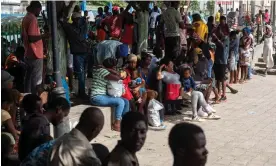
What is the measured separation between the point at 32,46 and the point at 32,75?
45 centimetres

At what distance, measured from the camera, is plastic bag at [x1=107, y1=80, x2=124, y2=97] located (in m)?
7.05

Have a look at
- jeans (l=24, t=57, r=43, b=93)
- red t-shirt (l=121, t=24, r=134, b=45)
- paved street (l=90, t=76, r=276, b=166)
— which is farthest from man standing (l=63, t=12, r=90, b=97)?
red t-shirt (l=121, t=24, r=134, b=45)

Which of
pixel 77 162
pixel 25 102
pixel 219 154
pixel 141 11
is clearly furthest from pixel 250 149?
pixel 141 11

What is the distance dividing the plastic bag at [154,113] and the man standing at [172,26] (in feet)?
7.99

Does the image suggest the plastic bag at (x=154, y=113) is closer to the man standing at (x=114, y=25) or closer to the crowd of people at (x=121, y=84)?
the crowd of people at (x=121, y=84)

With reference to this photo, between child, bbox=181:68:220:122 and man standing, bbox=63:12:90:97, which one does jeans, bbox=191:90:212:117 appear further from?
man standing, bbox=63:12:90:97

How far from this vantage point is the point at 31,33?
22.1 feet

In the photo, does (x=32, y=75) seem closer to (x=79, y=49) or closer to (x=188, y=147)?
(x=79, y=49)

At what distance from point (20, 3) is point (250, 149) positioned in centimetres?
1022

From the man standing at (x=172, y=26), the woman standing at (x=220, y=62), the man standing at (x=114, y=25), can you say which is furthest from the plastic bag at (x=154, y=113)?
the man standing at (x=114, y=25)

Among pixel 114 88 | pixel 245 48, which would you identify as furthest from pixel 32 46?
pixel 245 48

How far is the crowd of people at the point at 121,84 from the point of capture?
3.16m

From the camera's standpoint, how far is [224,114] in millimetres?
9055

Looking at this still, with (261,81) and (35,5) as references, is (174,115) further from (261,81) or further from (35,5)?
(261,81)
